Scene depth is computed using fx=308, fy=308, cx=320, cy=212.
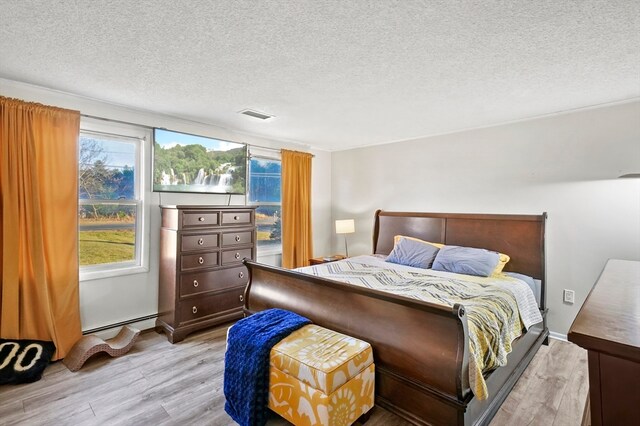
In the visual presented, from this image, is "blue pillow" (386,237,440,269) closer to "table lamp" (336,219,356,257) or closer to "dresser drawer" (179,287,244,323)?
"table lamp" (336,219,356,257)

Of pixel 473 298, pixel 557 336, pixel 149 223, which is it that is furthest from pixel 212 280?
pixel 557 336

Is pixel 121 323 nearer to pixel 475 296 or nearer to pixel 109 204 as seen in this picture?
pixel 109 204

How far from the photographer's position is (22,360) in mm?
2373

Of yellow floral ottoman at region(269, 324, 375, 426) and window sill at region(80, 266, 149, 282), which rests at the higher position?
window sill at region(80, 266, 149, 282)

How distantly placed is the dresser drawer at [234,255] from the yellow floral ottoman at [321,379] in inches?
67.1

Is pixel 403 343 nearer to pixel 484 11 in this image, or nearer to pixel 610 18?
→ pixel 484 11

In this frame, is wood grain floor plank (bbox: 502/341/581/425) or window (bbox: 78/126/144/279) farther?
window (bbox: 78/126/144/279)

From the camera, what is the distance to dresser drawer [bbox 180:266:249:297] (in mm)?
3148

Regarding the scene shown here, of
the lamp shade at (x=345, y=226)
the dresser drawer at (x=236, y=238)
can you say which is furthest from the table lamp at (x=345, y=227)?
the dresser drawer at (x=236, y=238)

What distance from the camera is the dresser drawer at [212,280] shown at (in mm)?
3148

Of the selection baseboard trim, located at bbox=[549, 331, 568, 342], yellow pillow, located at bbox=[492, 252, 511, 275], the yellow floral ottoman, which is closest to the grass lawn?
the yellow floral ottoman

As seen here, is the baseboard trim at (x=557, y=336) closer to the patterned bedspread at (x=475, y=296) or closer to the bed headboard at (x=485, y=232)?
the bed headboard at (x=485, y=232)

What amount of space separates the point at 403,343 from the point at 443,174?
273cm

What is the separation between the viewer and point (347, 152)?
17.0ft
